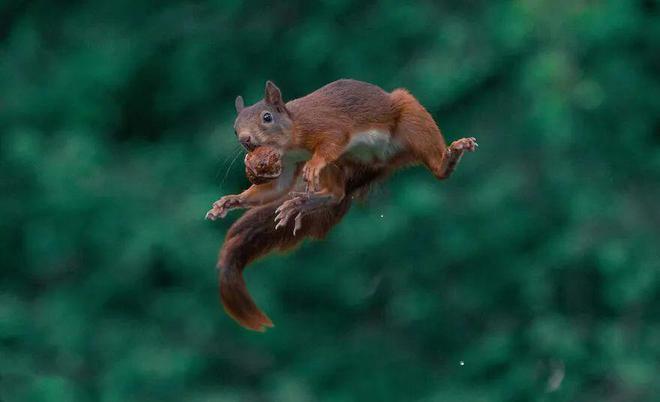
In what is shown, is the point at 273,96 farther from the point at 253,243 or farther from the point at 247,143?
the point at 253,243

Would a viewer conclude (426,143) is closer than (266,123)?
No

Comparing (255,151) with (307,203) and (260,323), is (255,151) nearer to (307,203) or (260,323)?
(307,203)

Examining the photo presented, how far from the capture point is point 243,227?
128 cm

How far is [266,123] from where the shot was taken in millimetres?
1090

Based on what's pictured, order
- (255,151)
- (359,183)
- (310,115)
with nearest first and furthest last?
(255,151) → (310,115) → (359,183)

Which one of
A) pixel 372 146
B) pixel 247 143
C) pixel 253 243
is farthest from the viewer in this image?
pixel 253 243

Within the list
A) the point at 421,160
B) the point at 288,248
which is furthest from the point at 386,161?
the point at 288,248

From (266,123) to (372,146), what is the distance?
0.13 meters

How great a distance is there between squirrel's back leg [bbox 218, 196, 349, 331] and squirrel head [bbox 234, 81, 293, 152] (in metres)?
0.12

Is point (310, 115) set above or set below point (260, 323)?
above

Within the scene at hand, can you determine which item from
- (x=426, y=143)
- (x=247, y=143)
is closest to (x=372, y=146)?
(x=426, y=143)

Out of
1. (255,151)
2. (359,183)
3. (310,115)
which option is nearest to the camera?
(255,151)

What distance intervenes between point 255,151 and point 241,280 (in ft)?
0.71

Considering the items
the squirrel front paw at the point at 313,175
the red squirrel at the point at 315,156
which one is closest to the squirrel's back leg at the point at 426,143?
the red squirrel at the point at 315,156
